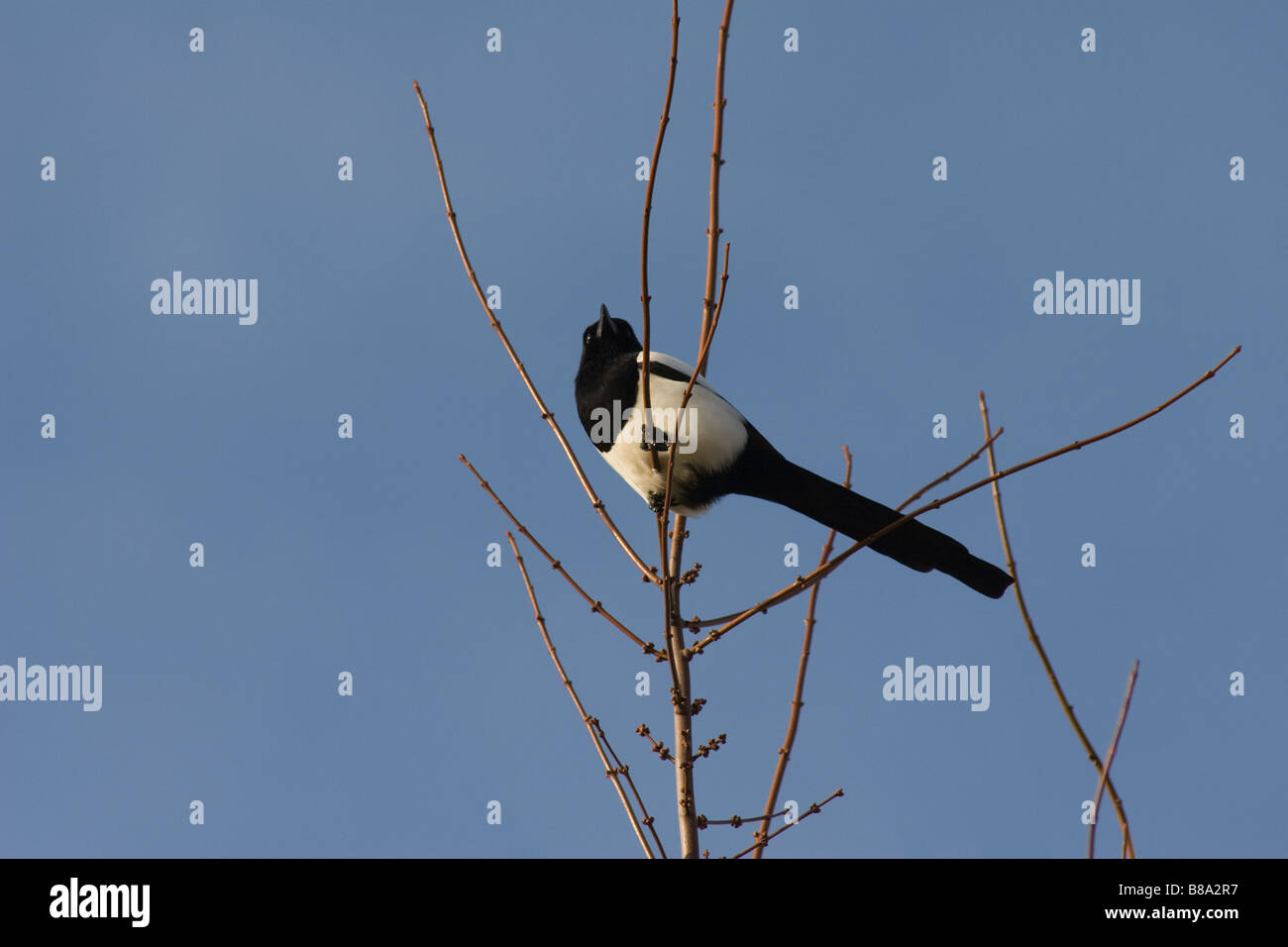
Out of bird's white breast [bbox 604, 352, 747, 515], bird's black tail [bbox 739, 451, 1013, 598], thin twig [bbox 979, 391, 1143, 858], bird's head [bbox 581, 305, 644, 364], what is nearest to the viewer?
thin twig [bbox 979, 391, 1143, 858]

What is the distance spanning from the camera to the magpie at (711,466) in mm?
3289

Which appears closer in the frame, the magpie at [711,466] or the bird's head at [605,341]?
the magpie at [711,466]

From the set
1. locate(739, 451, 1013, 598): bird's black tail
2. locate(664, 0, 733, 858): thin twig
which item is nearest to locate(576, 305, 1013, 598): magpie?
locate(739, 451, 1013, 598): bird's black tail

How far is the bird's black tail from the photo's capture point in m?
3.24

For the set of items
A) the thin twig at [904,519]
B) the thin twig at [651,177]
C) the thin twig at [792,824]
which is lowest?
the thin twig at [792,824]

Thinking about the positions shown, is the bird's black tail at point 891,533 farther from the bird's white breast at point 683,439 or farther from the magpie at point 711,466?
the bird's white breast at point 683,439

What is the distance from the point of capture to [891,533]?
3.30m

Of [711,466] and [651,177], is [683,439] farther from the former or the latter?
[651,177]

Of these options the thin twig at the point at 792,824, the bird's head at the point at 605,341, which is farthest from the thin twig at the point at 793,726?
the bird's head at the point at 605,341

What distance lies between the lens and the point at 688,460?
3752 mm

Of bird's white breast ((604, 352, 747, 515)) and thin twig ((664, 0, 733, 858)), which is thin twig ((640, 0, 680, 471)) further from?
bird's white breast ((604, 352, 747, 515))

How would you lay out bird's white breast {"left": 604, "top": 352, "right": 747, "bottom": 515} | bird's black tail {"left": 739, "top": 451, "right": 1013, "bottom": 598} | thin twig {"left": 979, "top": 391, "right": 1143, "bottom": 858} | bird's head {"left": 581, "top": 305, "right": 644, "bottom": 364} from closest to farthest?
thin twig {"left": 979, "top": 391, "right": 1143, "bottom": 858}, bird's black tail {"left": 739, "top": 451, "right": 1013, "bottom": 598}, bird's white breast {"left": 604, "top": 352, "right": 747, "bottom": 515}, bird's head {"left": 581, "top": 305, "right": 644, "bottom": 364}
